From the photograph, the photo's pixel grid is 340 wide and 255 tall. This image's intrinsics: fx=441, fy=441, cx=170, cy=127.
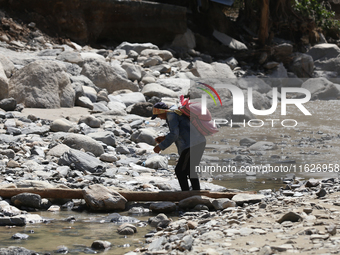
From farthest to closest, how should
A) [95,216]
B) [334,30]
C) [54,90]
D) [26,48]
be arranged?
1. [334,30]
2. [26,48]
3. [54,90]
4. [95,216]

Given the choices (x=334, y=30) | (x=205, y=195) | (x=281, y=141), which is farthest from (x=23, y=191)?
(x=334, y=30)

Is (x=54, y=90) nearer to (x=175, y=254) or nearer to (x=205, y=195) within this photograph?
(x=205, y=195)

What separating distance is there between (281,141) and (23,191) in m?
6.14

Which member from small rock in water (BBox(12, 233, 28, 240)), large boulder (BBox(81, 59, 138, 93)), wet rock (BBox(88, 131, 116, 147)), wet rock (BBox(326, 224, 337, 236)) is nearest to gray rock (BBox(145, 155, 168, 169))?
wet rock (BBox(88, 131, 116, 147))

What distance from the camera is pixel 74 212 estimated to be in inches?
186

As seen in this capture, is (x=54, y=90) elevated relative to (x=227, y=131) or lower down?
elevated

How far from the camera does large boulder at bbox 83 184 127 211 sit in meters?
4.70

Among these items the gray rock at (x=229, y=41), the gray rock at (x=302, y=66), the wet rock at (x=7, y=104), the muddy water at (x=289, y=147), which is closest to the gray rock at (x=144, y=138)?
the muddy water at (x=289, y=147)

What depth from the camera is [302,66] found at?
1947 cm

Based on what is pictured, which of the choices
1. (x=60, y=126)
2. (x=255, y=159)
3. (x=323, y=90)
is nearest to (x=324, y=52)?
(x=323, y=90)

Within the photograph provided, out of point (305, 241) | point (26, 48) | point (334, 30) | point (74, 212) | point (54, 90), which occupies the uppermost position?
point (334, 30)

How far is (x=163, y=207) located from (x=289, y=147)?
484cm

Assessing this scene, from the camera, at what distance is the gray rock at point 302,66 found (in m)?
19.4

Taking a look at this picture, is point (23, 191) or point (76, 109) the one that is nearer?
point (23, 191)
